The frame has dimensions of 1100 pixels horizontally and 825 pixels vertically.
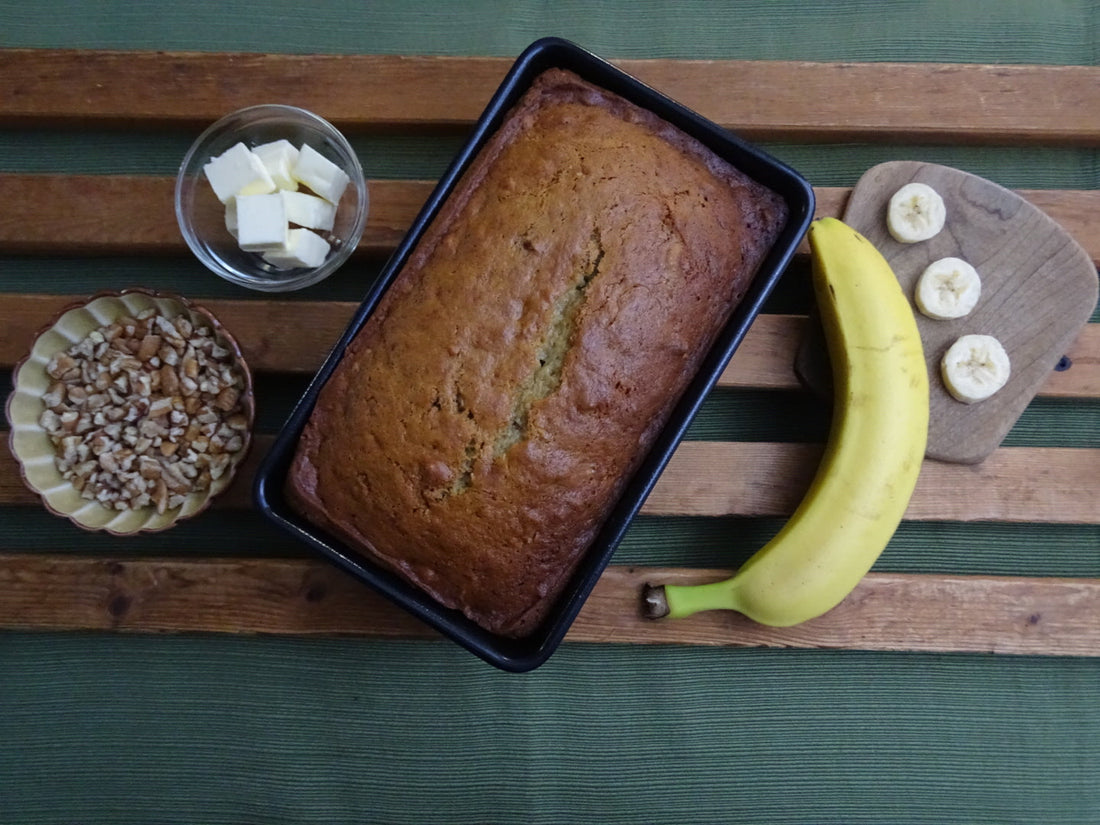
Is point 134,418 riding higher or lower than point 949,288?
lower

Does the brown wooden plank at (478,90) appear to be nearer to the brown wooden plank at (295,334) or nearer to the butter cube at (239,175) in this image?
the butter cube at (239,175)

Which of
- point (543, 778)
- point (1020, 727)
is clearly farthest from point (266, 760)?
point (1020, 727)

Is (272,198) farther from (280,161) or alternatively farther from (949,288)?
(949,288)

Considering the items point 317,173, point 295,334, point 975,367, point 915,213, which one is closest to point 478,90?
point 317,173

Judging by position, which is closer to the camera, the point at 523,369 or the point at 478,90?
the point at 523,369

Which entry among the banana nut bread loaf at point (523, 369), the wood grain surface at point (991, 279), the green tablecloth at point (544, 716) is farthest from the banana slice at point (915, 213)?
the banana nut bread loaf at point (523, 369)
